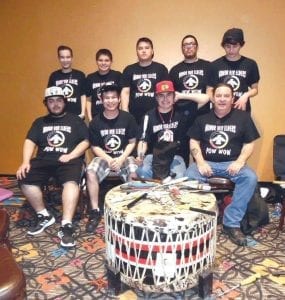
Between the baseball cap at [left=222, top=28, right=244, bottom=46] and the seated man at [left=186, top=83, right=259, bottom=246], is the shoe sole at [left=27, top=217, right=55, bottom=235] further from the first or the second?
the baseball cap at [left=222, top=28, right=244, bottom=46]

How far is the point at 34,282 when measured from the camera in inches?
91.2

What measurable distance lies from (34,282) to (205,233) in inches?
45.4

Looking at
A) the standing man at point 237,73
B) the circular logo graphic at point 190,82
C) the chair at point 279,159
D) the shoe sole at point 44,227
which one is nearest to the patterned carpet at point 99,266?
the shoe sole at point 44,227

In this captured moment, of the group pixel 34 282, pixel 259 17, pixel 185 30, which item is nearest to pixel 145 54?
pixel 185 30

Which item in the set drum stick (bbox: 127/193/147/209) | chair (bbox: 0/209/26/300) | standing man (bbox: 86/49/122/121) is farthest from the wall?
chair (bbox: 0/209/26/300)

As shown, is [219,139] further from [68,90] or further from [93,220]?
[68,90]

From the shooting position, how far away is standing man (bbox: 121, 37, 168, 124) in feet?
11.6

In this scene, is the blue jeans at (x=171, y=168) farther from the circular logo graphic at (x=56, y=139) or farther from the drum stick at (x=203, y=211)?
the drum stick at (x=203, y=211)

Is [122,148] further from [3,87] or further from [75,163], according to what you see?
[3,87]

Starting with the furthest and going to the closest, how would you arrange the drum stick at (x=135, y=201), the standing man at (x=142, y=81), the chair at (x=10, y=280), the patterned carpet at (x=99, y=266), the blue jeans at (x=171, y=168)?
the standing man at (x=142, y=81), the blue jeans at (x=171, y=168), the patterned carpet at (x=99, y=266), the drum stick at (x=135, y=201), the chair at (x=10, y=280)

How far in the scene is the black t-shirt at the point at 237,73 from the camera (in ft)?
10.8

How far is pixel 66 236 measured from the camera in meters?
2.81

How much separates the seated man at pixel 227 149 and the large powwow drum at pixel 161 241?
0.83 metres

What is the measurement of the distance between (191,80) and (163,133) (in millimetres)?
606
